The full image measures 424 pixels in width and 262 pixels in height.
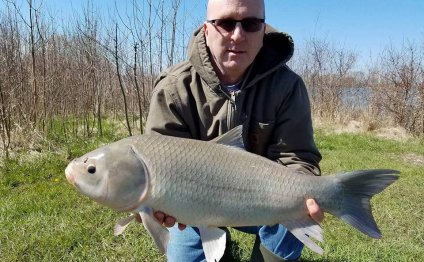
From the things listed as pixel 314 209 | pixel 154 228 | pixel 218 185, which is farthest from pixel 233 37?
pixel 154 228

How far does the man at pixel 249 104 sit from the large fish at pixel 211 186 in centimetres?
52

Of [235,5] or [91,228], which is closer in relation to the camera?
[235,5]

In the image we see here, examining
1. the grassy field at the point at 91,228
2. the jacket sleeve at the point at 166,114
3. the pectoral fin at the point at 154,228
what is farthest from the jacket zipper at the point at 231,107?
the grassy field at the point at 91,228

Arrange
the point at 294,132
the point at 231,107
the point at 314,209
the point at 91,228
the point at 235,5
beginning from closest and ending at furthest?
the point at 314,209 → the point at 235,5 → the point at 231,107 → the point at 294,132 → the point at 91,228

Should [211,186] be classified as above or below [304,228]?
above

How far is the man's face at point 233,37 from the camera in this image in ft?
8.14

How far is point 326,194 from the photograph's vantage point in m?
2.13

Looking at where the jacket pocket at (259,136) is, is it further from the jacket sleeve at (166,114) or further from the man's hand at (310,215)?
the man's hand at (310,215)

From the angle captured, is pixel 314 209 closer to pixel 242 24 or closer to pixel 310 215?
pixel 310 215

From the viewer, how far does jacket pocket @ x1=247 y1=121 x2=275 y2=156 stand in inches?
111

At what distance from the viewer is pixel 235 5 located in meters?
2.47

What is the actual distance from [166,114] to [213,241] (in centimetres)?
97

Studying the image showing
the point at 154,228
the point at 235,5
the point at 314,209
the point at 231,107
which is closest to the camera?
the point at 154,228

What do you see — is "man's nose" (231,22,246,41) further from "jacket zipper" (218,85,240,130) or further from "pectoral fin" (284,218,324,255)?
"pectoral fin" (284,218,324,255)
